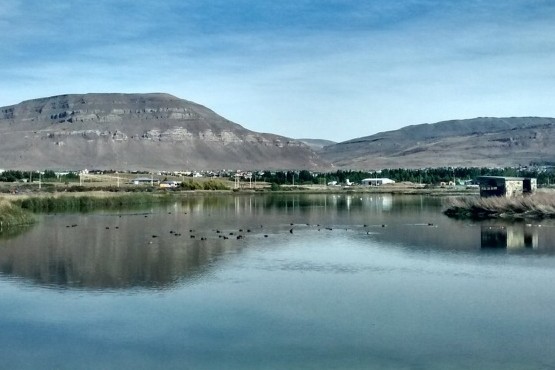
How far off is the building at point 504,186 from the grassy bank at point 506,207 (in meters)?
2.13

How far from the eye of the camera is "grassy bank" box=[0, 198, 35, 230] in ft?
113

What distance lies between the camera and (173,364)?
12281 mm

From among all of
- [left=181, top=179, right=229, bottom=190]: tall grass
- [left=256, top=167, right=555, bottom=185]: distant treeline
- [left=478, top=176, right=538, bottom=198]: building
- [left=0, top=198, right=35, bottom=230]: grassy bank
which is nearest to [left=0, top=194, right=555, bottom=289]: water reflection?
[left=0, top=198, right=35, bottom=230]: grassy bank

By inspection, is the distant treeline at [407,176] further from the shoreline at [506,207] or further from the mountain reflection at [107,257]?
the mountain reflection at [107,257]

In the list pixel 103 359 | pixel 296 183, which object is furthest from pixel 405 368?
pixel 296 183

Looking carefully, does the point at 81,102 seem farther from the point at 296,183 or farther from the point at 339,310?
the point at 339,310

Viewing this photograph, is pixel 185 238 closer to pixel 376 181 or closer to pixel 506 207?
pixel 506 207

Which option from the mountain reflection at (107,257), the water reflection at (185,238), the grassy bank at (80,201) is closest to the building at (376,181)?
the grassy bank at (80,201)

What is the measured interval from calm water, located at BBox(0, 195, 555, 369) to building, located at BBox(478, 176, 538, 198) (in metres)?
14.1

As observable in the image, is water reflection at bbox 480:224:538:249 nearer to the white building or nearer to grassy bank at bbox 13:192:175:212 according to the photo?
grassy bank at bbox 13:192:175:212

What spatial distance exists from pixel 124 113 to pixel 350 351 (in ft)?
563

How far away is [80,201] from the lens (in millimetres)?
51562

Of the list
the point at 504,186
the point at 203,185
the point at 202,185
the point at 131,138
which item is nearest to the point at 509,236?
the point at 504,186

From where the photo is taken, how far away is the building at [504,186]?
46.0 m
